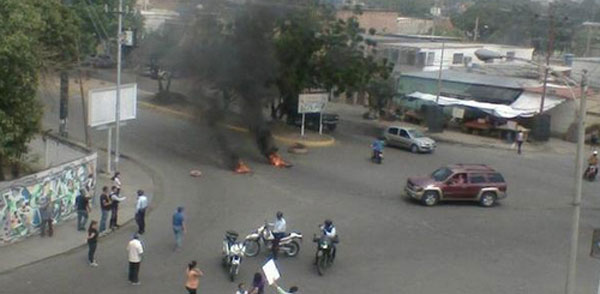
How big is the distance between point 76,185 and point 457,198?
42.8 ft

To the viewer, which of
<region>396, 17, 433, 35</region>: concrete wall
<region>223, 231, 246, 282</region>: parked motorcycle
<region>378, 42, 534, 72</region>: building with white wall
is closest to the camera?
<region>223, 231, 246, 282</region>: parked motorcycle

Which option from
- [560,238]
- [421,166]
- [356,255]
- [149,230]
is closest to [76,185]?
[149,230]

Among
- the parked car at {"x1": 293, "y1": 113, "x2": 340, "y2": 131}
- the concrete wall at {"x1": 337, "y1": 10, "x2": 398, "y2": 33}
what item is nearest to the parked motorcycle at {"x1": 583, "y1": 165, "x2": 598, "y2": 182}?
the parked car at {"x1": 293, "y1": 113, "x2": 340, "y2": 131}

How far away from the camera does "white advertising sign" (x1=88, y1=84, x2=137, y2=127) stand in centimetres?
2814

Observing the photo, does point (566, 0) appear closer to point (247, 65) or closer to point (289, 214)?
point (247, 65)

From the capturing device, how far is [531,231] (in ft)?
84.1

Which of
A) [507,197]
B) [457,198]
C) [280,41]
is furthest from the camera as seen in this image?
[280,41]

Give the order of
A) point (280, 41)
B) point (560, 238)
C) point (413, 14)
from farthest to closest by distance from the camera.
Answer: point (413, 14) < point (280, 41) < point (560, 238)

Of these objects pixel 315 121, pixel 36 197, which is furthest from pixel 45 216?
pixel 315 121

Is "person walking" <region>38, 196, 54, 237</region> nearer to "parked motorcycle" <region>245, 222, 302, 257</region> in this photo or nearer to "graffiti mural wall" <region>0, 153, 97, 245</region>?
"graffiti mural wall" <region>0, 153, 97, 245</region>

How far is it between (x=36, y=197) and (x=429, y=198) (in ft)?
43.4

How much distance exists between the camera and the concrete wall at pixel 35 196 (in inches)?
789

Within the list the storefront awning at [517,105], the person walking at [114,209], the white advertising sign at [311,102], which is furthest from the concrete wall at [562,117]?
the person walking at [114,209]

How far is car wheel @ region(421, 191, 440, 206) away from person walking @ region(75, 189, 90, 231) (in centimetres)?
1162
